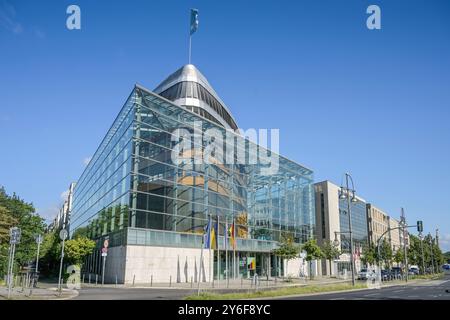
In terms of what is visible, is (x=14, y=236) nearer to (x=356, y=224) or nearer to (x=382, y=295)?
(x=382, y=295)

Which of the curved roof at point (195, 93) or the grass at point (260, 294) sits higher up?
the curved roof at point (195, 93)

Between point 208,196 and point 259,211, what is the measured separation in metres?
12.6

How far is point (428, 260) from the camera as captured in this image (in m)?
96.5

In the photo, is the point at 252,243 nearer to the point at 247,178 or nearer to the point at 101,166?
the point at 247,178

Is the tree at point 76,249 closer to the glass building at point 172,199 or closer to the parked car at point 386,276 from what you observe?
the glass building at point 172,199

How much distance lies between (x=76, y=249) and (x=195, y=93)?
35.4m

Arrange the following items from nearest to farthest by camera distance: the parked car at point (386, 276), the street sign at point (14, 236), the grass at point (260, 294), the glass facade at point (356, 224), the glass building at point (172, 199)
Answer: the grass at point (260, 294), the street sign at point (14, 236), the glass building at point (172, 199), the parked car at point (386, 276), the glass facade at point (356, 224)

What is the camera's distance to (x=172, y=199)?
4219 centimetres

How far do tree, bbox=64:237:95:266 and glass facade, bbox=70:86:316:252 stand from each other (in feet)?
9.21

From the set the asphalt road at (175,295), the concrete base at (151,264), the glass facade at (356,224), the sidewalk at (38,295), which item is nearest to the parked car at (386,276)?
the glass facade at (356,224)

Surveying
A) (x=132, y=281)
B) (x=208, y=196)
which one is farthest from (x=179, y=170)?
(x=132, y=281)

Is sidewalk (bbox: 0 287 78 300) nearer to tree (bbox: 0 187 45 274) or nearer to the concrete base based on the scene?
the concrete base

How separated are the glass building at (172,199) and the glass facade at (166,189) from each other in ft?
0.34

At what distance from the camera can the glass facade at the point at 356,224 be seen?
3364 inches
